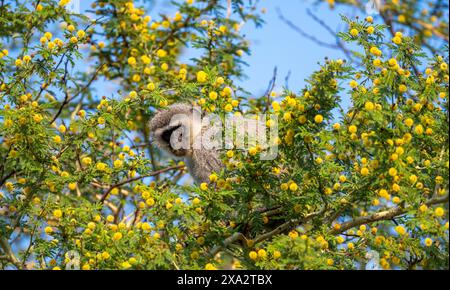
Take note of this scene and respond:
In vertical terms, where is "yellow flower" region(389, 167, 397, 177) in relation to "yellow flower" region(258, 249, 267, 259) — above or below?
above

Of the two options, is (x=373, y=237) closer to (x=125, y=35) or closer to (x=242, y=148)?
(x=242, y=148)

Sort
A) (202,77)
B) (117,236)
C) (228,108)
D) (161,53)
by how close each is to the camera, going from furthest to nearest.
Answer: (161,53) < (202,77) < (228,108) < (117,236)

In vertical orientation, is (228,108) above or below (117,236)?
above

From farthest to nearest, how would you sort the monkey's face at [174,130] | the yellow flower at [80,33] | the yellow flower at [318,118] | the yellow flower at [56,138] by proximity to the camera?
the monkey's face at [174,130] < the yellow flower at [80,33] < the yellow flower at [56,138] < the yellow flower at [318,118]

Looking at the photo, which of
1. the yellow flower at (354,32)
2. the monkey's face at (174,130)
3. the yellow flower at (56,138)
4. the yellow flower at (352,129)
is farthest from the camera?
the monkey's face at (174,130)

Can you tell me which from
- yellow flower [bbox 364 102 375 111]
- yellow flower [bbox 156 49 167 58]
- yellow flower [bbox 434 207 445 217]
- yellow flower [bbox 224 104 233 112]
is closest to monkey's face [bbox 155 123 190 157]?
yellow flower [bbox 156 49 167 58]

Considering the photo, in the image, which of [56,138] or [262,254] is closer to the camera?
[262,254]

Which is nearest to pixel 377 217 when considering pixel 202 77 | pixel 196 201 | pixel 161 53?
pixel 196 201

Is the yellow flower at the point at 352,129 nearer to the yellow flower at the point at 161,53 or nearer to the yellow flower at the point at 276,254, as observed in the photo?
the yellow flower at the point at 276,254

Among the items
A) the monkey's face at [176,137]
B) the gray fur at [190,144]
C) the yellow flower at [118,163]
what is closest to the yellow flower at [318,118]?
the yellow flower at [118,163]

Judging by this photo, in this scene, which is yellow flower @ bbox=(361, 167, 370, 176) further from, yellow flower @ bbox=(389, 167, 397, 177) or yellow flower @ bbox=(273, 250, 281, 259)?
yellow flower @ bbox=(273, 250, 281, 259)

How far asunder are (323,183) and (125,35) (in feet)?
11.1

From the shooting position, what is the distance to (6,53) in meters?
5.80

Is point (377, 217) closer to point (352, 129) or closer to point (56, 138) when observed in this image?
point (352, 129)
